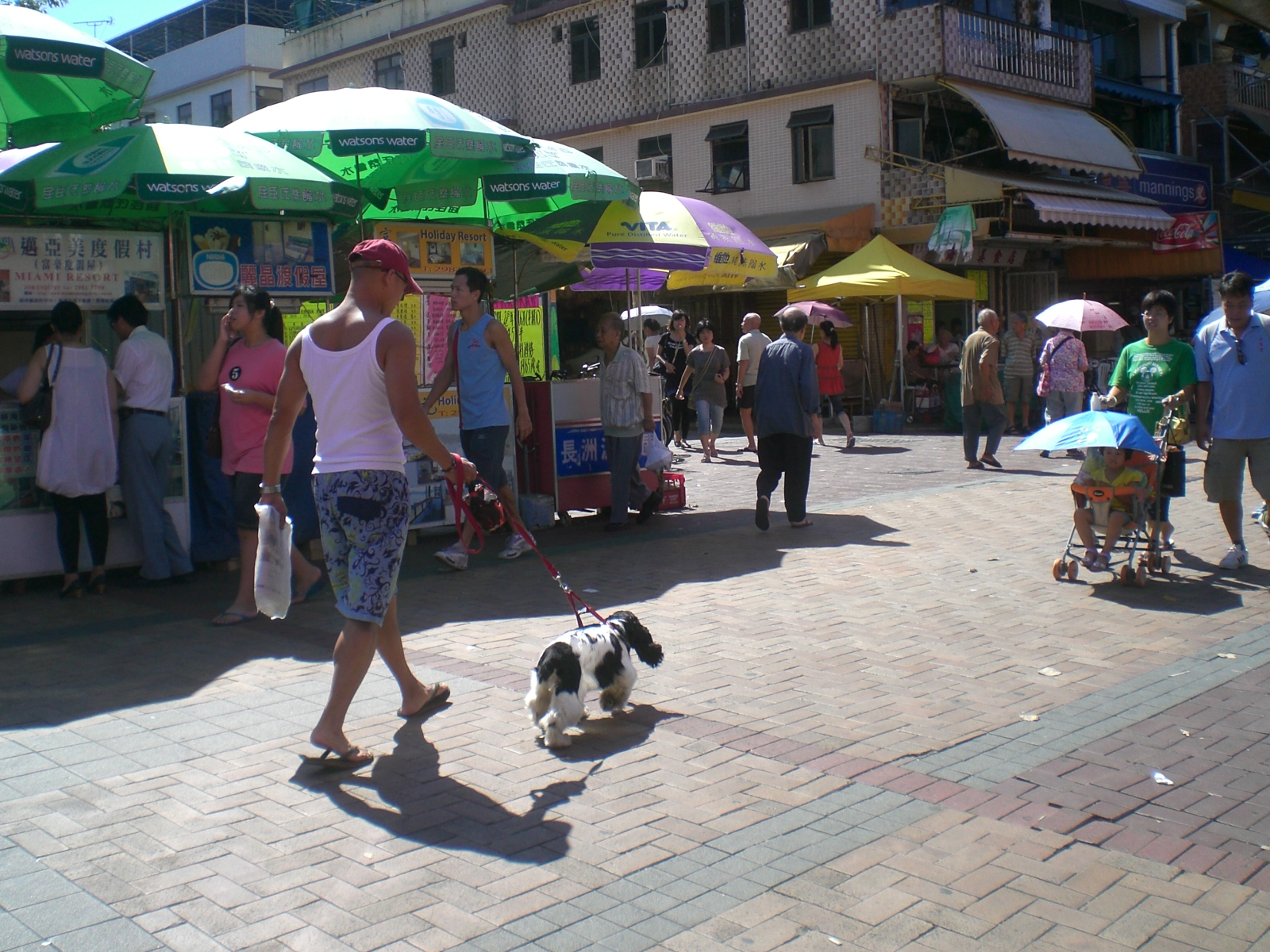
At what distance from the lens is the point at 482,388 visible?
8.27 m

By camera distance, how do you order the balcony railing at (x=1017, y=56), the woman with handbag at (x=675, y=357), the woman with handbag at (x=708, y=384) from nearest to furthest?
the woman with handbag at (x=708, y=384), the woman with handbag at (x=675, y=357), the balcony railing at (x=1017, y=56)

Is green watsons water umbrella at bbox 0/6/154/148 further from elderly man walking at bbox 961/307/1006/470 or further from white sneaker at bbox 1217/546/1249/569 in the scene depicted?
elderly man walking at bbox 961/307/1006/470

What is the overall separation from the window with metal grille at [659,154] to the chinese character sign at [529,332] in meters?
14.9

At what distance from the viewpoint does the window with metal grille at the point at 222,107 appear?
121ft

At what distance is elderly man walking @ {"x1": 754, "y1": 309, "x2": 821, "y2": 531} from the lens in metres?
9.46

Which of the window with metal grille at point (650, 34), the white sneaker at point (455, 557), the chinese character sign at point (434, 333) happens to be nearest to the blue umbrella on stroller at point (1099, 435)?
the white sneaker at point (455, 557)

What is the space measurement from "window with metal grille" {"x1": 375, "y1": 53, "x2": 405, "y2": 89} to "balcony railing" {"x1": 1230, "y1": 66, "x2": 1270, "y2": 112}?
67.8 ft

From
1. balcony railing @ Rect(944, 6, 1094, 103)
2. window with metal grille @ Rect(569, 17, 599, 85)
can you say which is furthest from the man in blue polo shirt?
window with metal grille @ Rect(569, 17, 599, 85)

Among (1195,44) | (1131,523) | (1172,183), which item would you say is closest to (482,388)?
(1131,523)

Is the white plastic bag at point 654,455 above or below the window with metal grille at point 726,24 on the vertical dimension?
below

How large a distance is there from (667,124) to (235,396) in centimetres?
2120

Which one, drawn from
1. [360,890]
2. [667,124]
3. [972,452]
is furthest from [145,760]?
[667,124]

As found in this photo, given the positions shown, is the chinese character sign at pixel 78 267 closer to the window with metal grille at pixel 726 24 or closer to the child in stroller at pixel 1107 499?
the child in stroller at pixel 1107 499

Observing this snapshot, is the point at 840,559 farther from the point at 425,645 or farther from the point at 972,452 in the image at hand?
the point at 972,452
